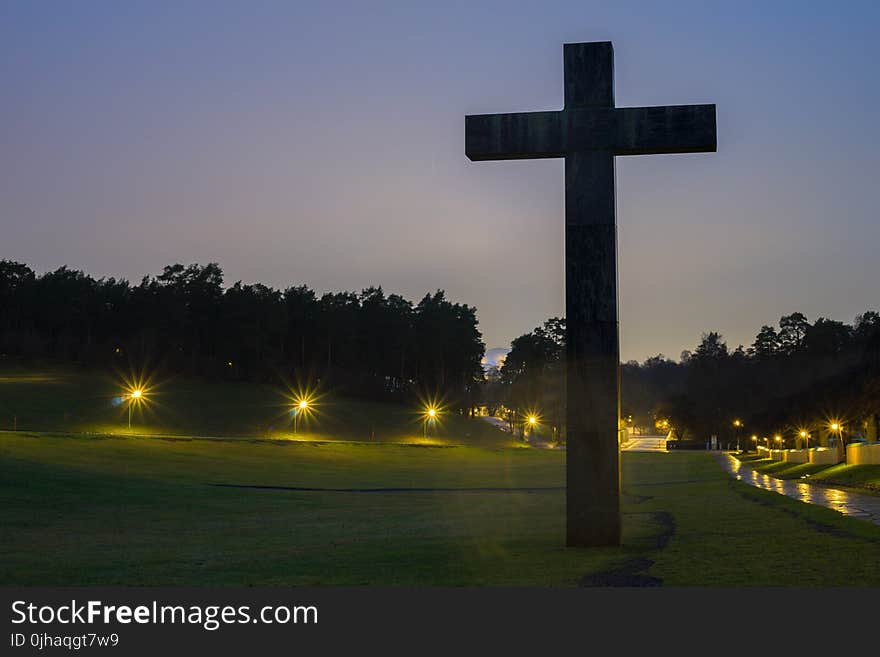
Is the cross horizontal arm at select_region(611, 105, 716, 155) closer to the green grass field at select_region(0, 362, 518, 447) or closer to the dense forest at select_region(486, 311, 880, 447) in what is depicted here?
the green grass field at select_region(0, 362, 518, 447)

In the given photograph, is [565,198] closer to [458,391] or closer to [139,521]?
[139,521]

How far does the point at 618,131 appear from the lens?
536 inches

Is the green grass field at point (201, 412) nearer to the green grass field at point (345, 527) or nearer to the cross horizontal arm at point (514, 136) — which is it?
the green grass field at point (345, 527)

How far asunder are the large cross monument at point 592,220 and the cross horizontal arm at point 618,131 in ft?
0.05

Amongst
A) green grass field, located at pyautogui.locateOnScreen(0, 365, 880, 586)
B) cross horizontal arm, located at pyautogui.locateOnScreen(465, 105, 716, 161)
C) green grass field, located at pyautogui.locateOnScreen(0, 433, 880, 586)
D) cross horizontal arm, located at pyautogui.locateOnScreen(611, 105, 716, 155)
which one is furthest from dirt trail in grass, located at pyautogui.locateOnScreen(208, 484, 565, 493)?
cross horizontal arm, located at pyautogui.locateOnScreen(611, 105, 716, 155)

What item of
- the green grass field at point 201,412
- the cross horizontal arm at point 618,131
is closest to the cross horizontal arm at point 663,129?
the cross horizontal arm at point 618,131

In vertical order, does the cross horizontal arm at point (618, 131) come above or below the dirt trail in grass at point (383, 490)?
above

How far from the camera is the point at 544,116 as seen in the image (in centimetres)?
1396

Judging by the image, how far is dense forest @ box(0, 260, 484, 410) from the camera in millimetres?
122812

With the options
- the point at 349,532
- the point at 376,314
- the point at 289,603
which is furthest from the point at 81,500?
the point at 376,314

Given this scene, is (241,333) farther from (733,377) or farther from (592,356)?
(592,356)

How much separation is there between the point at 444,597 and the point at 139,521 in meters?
17.2

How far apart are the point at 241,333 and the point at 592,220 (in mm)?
116962

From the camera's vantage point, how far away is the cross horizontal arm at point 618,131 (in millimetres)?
13625
